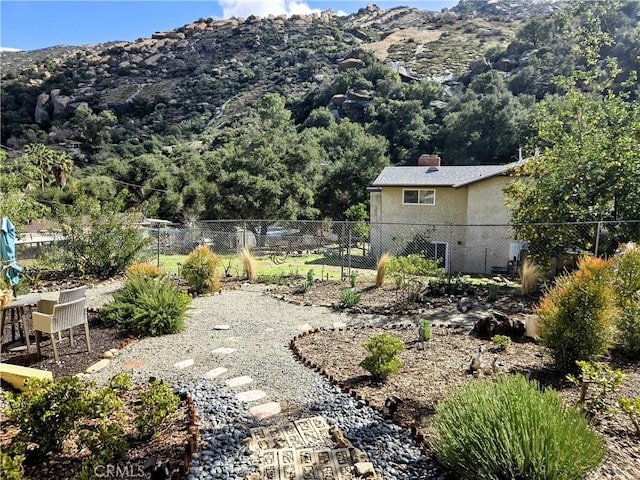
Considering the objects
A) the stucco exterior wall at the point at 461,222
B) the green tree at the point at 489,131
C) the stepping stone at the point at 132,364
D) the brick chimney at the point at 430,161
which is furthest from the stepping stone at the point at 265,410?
the green tree at the point at 489,131

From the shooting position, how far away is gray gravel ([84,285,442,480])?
2.75 metres

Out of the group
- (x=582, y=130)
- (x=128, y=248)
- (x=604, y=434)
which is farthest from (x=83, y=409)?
(x=582, y=130)

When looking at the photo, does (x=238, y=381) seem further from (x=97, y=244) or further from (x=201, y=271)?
(x=97, y=244)

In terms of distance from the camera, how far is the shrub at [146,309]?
589 centimetres

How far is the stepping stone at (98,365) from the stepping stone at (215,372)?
147 cm

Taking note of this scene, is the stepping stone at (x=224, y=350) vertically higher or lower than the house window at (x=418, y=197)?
lower

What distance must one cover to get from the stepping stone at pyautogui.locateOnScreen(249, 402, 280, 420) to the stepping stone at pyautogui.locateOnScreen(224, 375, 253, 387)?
24.0 inches

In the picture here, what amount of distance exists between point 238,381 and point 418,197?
16004 millimetres

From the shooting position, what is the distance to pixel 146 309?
600 centimetres

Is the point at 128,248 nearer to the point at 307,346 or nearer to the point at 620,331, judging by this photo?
the point at 307,346

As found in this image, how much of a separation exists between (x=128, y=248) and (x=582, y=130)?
13436 millimetres

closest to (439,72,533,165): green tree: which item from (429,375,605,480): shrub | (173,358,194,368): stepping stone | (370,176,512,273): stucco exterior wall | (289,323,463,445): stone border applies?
(370,176,512,273): stucco exterior wall

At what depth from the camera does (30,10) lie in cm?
516

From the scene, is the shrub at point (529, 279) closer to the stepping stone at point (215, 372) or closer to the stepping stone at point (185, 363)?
the stepping stone at point (215, 372)
